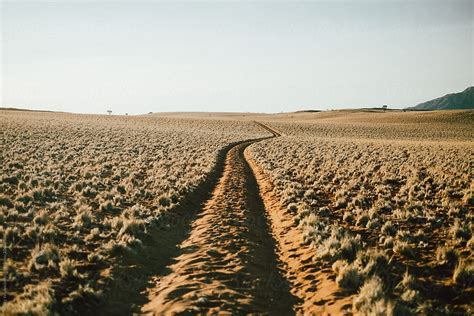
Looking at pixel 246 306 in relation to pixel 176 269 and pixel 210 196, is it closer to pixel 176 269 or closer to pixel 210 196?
pixel 176 269

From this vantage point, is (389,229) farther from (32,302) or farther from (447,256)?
(32,302)

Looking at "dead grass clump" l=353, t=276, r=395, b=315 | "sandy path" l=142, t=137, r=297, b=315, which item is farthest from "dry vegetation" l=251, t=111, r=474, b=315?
"sandy path" l=142, t=137, r=297, b=315

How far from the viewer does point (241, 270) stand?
768 centimetres

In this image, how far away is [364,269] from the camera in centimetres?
712

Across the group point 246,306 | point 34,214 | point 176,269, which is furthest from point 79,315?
point 34,214

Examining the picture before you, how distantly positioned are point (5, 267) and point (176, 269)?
3957mm

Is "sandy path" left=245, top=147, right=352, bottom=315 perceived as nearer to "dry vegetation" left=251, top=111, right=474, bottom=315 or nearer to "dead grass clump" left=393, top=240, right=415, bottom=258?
"dry vegetation" left=251, top=111, right=474, bottom=315

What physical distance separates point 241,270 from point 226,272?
0.40 metres

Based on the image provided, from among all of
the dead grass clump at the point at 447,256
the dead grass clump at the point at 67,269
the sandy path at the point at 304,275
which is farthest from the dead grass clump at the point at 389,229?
the dead grass clump at the point at 67,269

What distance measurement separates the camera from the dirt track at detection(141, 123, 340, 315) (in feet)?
20.5

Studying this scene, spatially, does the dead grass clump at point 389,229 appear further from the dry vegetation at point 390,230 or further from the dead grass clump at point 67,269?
the dead grass clump at point 67,269

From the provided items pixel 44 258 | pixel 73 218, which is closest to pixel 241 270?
pixel 44 258

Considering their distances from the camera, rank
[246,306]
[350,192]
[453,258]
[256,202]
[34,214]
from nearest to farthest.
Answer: [246,306], [453,258], [34,214], [256,202], [350,192]

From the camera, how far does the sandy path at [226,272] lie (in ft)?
20.4
